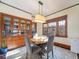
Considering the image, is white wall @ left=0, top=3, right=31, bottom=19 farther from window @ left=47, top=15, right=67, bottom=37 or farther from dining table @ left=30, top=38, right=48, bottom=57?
dining table @ left=30, top=38, right=48, bottom=57

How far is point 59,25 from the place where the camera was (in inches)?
226

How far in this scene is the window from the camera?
519 centimetres

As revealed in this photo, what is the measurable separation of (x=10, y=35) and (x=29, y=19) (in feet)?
7.91

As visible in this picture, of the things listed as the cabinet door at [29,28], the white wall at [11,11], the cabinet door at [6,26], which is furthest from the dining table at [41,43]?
the cabinet door at [29,28]

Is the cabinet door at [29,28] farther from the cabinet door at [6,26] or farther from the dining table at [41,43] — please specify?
the dining table at [41,43]

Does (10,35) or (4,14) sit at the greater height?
(4,14)

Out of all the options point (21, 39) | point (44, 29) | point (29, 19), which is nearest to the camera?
point (21, 39)

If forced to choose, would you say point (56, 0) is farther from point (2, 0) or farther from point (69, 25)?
point (2, 0)

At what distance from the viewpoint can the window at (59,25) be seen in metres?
5.19

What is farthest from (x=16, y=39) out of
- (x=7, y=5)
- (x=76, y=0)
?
Answer: (x=76, y=0)

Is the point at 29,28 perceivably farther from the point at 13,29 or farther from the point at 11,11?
the point at 11,11

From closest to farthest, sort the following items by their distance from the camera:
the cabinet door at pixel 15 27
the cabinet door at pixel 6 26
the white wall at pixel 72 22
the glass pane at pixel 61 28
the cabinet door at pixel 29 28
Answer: the cabinet door at pixel 6 26 → the white wall at pixel 72 22 → the cabinet door at pixel 15 27 → the glass pane at pixel 61 28 → the cabinet door at pixel 29 28

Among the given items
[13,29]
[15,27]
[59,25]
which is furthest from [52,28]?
[13,29]

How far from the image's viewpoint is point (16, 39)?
510 cm
